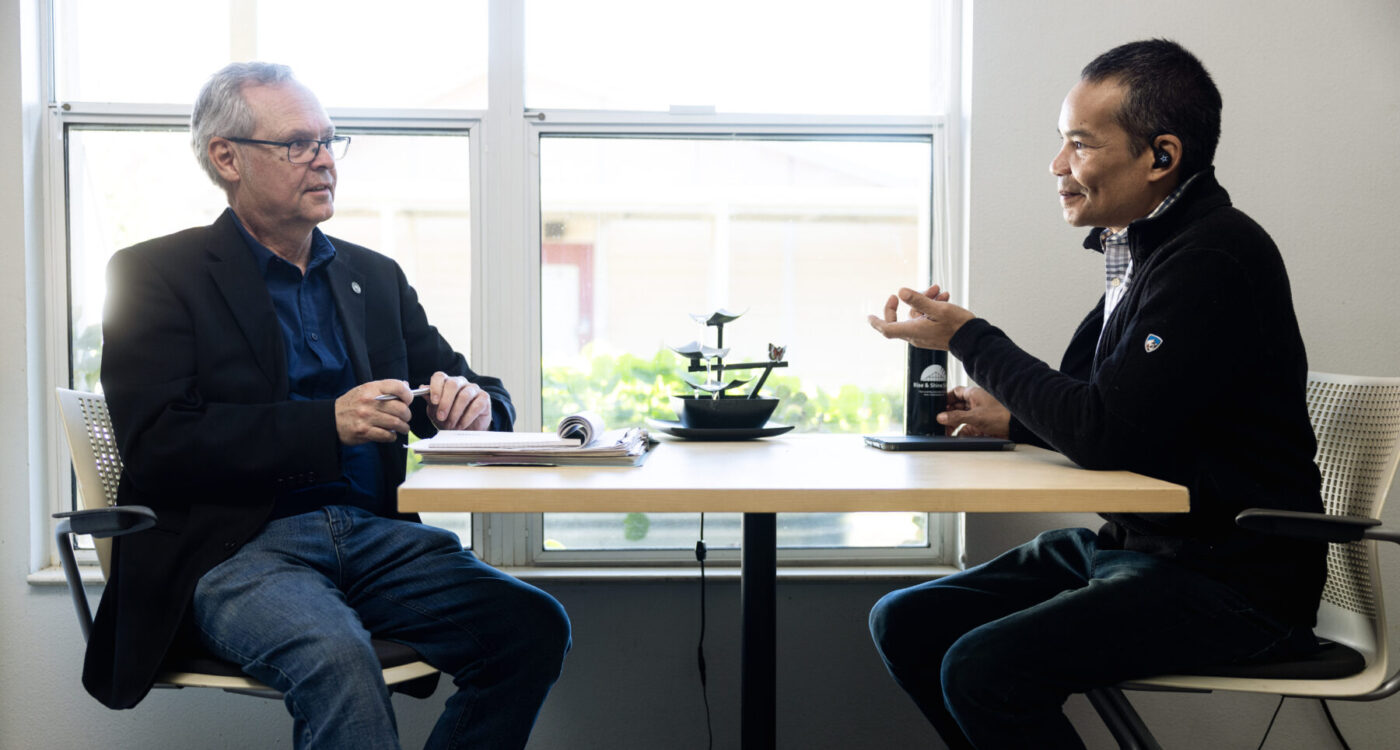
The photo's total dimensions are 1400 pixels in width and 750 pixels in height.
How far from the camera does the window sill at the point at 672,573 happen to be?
2.29m

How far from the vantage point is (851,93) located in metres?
2.44

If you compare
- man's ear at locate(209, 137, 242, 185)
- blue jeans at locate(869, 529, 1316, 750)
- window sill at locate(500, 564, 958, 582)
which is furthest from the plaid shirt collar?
man's ear at locate(209, 137, 242, 185)

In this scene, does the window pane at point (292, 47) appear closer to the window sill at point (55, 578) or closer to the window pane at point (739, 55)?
the window pane at point (739, 55)

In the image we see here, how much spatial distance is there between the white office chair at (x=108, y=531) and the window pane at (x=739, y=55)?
1213 mm

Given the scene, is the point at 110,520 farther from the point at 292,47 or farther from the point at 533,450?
the point at 292,47

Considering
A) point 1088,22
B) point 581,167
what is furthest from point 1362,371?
point 581,167

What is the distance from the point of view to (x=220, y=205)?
2.39 m

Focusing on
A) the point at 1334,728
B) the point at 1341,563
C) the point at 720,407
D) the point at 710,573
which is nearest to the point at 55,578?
the point at 710,573

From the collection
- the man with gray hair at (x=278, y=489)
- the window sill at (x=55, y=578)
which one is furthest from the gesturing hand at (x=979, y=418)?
the window sill at (x=55, y=578)

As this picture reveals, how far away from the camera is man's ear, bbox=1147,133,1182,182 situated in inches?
61.4

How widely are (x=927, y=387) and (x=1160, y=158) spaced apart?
1.79 ft

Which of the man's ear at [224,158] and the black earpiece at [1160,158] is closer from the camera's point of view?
the black earpiece at [1160,158]

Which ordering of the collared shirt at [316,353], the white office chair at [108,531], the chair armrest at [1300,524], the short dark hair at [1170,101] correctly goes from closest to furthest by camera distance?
the chair armrest at [1300,524] → the white office chair at [108,531] → the short dark hair at [1170,101] → the collared shirt at [316,353]

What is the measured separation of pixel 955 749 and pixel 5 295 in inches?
86.4
